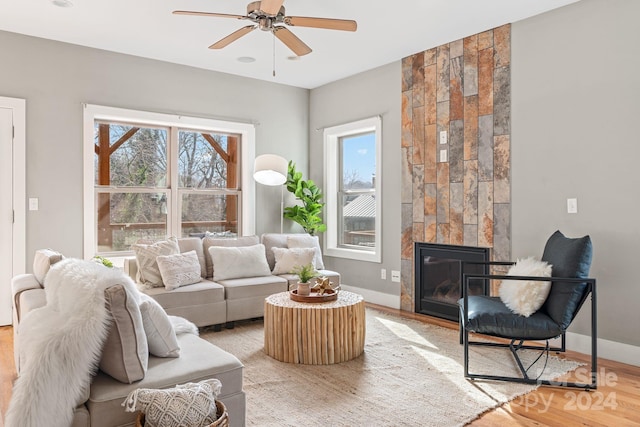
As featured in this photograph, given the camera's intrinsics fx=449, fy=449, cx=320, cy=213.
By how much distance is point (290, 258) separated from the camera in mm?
4871

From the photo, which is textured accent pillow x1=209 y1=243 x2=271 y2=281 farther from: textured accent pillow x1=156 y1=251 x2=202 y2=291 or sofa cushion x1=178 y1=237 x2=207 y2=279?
textured accent pillow x1=156 y1=251 x2=202 y2=291

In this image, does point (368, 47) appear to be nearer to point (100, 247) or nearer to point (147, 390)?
point (100, 247)

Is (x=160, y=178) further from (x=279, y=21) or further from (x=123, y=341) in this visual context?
(x=123, y=341)

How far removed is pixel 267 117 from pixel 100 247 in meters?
2.60

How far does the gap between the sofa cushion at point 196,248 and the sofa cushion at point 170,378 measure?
2.26 metres

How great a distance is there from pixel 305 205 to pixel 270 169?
102 centimetres

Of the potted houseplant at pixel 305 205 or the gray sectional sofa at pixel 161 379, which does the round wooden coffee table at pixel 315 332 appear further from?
the potted houseplant at pixel 305 205

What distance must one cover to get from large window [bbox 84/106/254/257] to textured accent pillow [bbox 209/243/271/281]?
3.46ft

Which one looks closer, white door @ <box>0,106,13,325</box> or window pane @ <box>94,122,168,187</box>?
white door @ <box>0,106,13,325</box>

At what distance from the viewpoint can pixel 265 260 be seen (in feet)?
15.8

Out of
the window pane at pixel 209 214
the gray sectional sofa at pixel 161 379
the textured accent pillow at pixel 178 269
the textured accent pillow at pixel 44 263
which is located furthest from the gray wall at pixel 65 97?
the gray sectional sofa at pixel 161 379

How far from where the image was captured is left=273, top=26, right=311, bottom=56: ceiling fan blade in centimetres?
335

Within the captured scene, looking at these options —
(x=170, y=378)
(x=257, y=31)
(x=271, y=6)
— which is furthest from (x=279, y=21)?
(x=170, y=378)

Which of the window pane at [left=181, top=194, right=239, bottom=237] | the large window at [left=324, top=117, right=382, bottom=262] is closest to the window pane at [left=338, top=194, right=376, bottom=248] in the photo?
the large window at [left=324, top=117, right=382, bottom=262]
